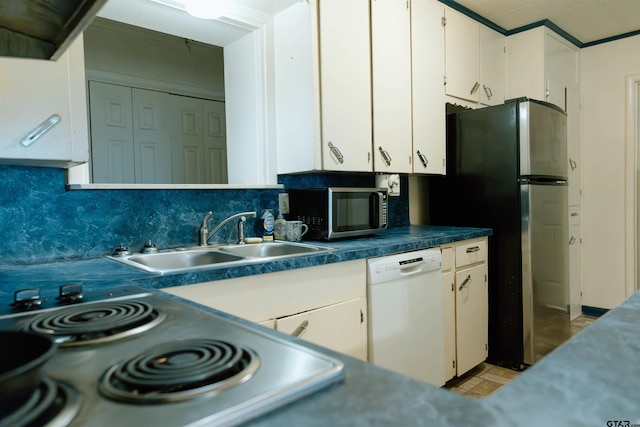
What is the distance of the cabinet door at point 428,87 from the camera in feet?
8.73

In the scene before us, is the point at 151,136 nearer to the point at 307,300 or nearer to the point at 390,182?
the point at 390,182

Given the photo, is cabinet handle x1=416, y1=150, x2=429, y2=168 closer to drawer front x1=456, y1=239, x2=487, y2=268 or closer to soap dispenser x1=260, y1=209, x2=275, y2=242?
drawer front x1=456, y1=239, x2=487, y2=268

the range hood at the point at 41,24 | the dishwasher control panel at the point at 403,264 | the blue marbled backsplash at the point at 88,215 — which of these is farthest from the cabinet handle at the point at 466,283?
the range hood at the point at 41,24

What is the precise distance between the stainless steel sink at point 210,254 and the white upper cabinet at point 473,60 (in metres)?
1.67

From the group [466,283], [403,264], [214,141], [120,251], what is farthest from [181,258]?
[214,141]

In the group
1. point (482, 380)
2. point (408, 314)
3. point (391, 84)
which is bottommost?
point (482, 380)

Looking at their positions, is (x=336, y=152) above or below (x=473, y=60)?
below

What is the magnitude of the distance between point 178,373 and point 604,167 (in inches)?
169

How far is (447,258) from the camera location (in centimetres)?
243

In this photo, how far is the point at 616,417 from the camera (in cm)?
40

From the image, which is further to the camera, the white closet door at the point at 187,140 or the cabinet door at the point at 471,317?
the white closet door at the point at 187,140

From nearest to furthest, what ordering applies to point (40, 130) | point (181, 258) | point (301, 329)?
point (40, 130), point (301, 329), point (181, 258)

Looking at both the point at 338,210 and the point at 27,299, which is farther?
the point at 338,210

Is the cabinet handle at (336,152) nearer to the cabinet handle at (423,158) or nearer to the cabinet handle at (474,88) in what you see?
the cabinet handle at (423,158)
